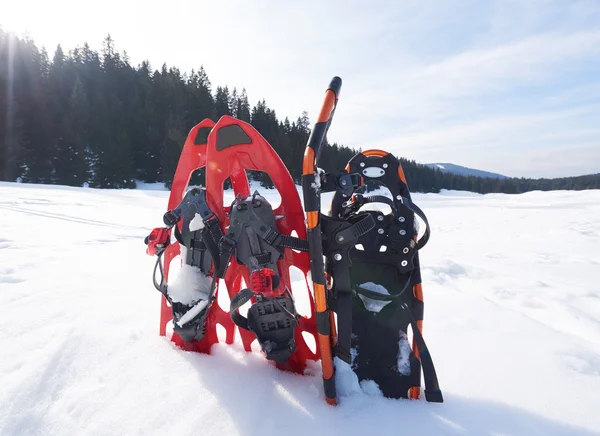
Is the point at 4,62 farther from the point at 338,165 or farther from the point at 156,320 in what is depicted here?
the point at 156,320

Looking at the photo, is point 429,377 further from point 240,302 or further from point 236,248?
point 236,248

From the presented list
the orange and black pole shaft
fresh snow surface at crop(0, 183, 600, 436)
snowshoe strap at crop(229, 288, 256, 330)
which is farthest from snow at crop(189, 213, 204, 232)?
the orange and black pole shaft

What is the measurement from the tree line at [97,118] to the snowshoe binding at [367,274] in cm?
2422

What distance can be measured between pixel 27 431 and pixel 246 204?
4.43ft

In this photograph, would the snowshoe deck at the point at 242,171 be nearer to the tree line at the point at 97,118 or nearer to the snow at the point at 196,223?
the snow at the point at 196,223

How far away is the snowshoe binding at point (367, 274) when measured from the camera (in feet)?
5.30

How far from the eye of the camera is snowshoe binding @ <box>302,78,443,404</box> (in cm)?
162

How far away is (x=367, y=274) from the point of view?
6.22ft

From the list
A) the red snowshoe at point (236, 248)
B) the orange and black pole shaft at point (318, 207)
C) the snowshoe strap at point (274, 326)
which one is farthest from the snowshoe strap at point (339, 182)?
the snowshoe strap at point (274, 326)

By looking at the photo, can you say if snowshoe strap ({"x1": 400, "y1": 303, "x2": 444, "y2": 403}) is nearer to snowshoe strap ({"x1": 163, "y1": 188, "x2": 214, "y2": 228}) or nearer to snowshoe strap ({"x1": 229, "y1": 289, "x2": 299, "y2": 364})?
snowshoe strap ({"x1": 229, "y1": 289, "x2": 299, "y2": 364})

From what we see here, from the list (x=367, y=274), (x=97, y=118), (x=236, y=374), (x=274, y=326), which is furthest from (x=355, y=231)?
(x=97, y=118)

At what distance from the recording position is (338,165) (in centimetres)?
4200

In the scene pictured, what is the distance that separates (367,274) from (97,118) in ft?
116

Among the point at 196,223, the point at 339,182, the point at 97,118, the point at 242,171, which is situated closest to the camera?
the point at 339,182
